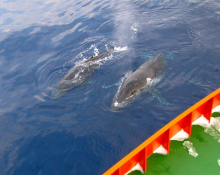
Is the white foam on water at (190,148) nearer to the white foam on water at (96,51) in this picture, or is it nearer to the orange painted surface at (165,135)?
the orange painted surface at (165,135)

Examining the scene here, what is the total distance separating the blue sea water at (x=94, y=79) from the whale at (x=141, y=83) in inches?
13.8

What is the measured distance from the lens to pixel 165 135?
8039 millimetres

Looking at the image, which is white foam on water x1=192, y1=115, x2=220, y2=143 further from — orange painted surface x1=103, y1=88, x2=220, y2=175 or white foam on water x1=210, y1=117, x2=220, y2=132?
orange painted surface x1=103, y1=88, x2=220, y2=175

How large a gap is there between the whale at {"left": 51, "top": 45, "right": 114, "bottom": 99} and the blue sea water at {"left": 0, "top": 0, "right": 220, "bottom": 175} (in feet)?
1.40

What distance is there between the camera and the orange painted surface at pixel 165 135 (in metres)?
7.04

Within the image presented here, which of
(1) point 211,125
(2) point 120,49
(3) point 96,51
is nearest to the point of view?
(1) point 211,125

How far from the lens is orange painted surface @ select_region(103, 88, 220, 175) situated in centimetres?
704

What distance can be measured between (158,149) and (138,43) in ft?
36.6

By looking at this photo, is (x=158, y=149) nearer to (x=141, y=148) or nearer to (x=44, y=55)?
(x=141, y=148)

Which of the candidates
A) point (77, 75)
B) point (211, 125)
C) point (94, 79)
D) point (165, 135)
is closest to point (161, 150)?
point (165, 135)

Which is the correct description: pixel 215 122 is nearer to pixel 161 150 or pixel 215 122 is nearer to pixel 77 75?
pixel 161 150

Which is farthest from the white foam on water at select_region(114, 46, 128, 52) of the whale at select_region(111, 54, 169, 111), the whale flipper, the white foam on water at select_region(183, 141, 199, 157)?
the white foam on water at select_region(183, 141, 199, 157)

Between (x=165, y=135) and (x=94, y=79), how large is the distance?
25.7ft

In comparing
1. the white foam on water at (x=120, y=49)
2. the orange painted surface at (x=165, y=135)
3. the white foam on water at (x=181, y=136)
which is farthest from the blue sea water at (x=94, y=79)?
the orange painted surface at (x=165, y=135)
